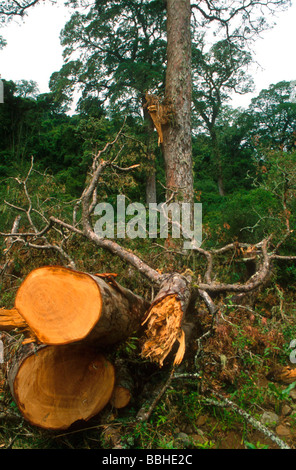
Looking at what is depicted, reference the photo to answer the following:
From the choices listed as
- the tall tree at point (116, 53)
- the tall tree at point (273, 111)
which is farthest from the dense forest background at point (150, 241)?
the tall tree at point (273, 111)

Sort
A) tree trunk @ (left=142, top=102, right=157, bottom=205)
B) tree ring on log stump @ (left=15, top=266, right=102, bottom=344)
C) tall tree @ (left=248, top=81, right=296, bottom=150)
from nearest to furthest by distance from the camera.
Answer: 1. tree ring on log stump @ (left=15, top=266, right=102, bottom=344)
2. tree trunk @ (left=142, top=102, right=157, bottom=205)
3. tall tree @ (left=248, top=81, right=296, bottom=150)

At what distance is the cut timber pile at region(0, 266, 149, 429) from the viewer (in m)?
1.87

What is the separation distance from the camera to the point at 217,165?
1677 cm

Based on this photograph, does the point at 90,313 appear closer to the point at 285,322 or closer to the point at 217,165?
the point at 285,322

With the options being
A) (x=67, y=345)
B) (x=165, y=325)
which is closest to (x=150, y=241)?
(x=165, y=325)

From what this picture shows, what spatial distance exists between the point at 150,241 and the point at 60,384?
9.91 feet

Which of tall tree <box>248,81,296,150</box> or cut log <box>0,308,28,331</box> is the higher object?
tall tree <box>248,81,296,150</box>

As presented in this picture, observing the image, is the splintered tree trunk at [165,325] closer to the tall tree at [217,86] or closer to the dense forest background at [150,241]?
the dense forest background at [150,241]

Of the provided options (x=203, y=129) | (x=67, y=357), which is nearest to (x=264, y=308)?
(x=67, y=357)

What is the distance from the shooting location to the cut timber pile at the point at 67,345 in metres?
1.87

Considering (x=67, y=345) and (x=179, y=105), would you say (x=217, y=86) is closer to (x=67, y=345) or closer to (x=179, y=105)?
(x=179, y=105)

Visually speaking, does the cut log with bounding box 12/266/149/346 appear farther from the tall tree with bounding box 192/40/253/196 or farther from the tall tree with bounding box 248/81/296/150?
the tall tree with bounding box 248/81/296/150
